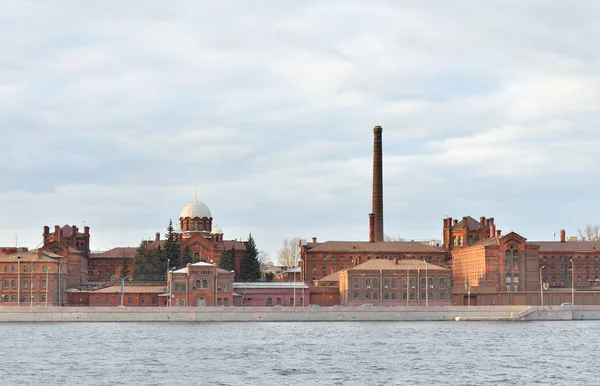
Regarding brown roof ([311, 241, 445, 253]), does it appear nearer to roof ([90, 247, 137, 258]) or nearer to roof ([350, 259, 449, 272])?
roof ([350, 259, 449, 272])

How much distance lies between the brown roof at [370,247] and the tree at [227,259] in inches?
517

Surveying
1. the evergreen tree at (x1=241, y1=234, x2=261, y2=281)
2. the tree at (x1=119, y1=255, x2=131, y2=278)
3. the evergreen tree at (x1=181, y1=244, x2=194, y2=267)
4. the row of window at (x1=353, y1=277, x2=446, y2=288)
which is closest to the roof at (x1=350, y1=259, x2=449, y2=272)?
the row of window at (x1=353, y1=277, x2=446, y2=288)

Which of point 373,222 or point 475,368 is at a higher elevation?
point 373,222

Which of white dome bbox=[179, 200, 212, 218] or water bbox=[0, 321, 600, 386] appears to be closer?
water bbox=[0, 321, 600, 386]

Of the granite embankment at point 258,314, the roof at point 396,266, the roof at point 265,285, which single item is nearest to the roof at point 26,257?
the granite embankment at point 258,314

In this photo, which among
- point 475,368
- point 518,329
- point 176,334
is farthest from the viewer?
point 518,329

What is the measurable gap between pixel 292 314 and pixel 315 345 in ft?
120

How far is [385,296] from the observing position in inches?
5591

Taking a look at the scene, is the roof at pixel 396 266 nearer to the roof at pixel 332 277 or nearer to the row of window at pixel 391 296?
the row of window at pixel 391 296

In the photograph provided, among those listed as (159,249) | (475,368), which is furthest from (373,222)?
(475,368)

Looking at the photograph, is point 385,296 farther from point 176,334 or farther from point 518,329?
point 176,334

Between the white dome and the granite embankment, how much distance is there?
52964mm

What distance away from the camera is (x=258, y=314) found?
122250 millimetres

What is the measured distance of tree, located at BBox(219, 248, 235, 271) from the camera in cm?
15854
